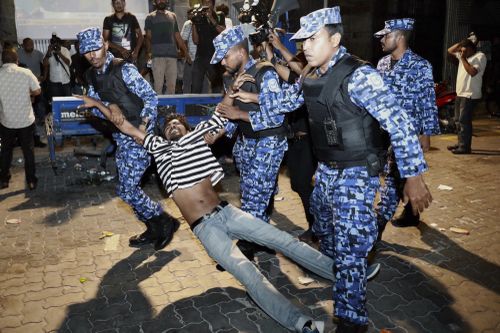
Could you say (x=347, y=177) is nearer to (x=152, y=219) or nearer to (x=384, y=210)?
(x=384, y=210)

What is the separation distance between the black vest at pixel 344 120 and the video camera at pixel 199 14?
6.60 m

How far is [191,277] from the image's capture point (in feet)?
14.7

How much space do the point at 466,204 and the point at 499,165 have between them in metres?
2.75

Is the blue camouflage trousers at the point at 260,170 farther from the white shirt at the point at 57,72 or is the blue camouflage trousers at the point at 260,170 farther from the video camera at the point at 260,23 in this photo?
the white shirt at the point at 57,72

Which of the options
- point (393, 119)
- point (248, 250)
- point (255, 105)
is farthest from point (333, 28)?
point (248, 250)

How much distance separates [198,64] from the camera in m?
9.55

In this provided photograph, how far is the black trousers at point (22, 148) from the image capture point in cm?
743

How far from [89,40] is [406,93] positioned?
3.78 m

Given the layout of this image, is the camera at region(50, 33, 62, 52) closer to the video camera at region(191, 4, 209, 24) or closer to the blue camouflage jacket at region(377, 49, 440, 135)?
the video camera at region(191, 4, 209, 24)

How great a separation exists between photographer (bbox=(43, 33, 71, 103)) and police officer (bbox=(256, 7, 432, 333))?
1108cm

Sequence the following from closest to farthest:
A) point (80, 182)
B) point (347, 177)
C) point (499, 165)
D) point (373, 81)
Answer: point (373, 81) → point (347, 177) → point (80, 182) → point (499, 165)

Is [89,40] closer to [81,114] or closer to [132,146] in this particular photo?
[132,146]

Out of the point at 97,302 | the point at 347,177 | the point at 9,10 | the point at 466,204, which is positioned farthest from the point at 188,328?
the point at 9,10

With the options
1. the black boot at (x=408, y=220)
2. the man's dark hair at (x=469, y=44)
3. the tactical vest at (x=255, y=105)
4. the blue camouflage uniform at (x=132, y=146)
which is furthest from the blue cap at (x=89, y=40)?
the man's dark hair at (x=469, y=44)
